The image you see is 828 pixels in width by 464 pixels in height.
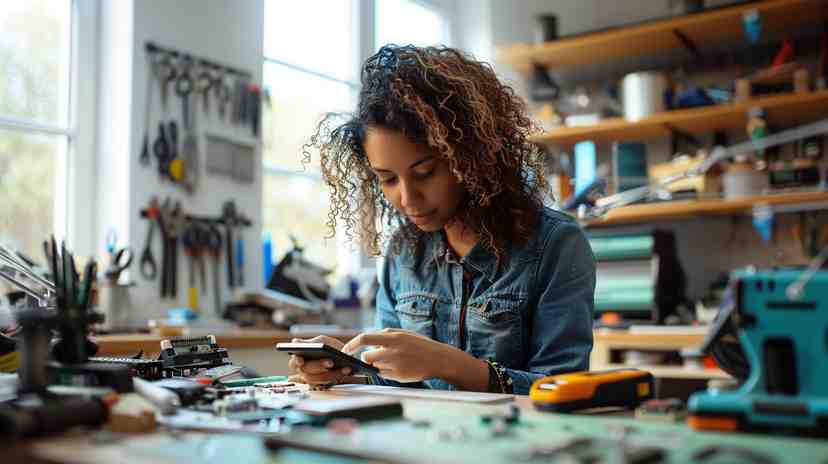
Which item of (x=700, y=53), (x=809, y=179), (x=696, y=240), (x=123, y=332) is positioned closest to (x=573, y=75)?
(x=700, y=53)

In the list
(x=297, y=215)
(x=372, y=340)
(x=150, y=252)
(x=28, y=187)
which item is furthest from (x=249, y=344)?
(x=372, y=340)

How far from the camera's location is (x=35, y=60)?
279cm

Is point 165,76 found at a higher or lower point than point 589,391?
higher

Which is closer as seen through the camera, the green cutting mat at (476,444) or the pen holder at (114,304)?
the green cutting mat at (476,444)

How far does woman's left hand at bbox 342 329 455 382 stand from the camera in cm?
120

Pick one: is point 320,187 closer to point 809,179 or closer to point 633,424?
point 809,179

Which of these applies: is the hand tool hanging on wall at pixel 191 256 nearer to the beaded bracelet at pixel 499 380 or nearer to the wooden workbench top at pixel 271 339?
the wooden workbench top at pixel 271 339

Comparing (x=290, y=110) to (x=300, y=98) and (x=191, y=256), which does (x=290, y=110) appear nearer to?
(x=300, y=98)

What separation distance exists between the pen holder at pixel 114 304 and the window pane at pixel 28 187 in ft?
1.05

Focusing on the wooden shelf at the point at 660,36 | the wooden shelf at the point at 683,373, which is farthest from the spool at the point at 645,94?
the wooden shelf at the point at 683,373

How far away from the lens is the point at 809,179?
3.19 meters

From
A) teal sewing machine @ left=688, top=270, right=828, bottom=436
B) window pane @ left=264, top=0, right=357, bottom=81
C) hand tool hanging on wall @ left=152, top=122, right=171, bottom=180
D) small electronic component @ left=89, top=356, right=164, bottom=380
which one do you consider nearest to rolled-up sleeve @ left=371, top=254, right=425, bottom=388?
small electronic component @ left=89, top=356, right=164, bottom=380

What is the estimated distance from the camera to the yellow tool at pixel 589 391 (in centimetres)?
99

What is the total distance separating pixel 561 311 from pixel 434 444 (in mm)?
714
